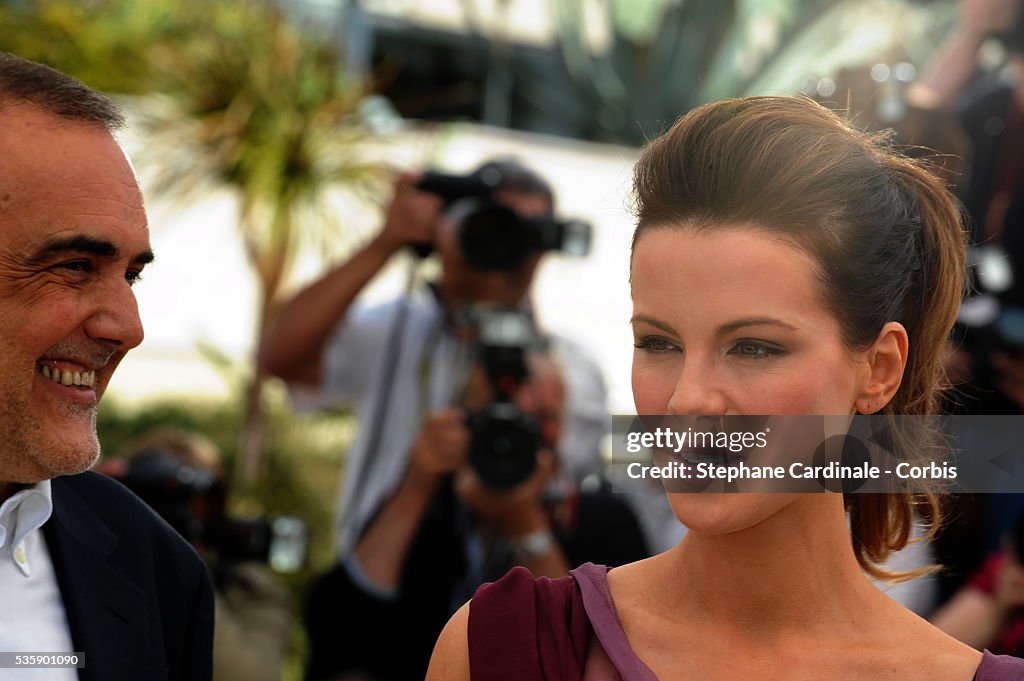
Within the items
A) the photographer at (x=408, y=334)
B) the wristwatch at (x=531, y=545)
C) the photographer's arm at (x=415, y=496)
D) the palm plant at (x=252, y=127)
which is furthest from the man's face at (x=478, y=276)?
the palm plant at (x=252, y=127)

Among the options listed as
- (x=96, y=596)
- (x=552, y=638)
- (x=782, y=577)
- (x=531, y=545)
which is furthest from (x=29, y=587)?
(x=531, y=545)

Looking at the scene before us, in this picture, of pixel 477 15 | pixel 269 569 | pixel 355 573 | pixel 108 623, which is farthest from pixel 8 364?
pixel 477 15

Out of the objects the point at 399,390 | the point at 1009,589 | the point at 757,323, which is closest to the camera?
the point at 757,323

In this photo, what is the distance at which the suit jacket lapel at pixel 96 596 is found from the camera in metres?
1.87

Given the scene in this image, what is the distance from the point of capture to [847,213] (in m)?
1.75

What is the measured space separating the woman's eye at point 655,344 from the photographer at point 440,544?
1120 mm

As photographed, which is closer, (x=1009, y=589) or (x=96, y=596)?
(x=96, y=596)

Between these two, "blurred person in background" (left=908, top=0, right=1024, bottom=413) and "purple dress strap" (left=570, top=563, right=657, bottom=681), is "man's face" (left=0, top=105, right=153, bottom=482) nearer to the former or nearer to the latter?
"purple dress strap" (left=570, top=563, right=657, bottom=681)

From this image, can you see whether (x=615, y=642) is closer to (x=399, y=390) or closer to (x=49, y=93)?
(x=49, y=93)

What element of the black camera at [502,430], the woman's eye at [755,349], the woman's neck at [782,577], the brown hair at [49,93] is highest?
the brown hair at [49,93]

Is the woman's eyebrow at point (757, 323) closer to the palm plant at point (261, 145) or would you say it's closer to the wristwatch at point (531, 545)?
the wristwatch at point (531, 545)

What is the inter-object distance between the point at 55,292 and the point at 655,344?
2.78 feet

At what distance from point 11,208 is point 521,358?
4.70 feet


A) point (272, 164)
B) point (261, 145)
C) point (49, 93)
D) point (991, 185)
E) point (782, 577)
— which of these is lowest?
point (782, 577)
